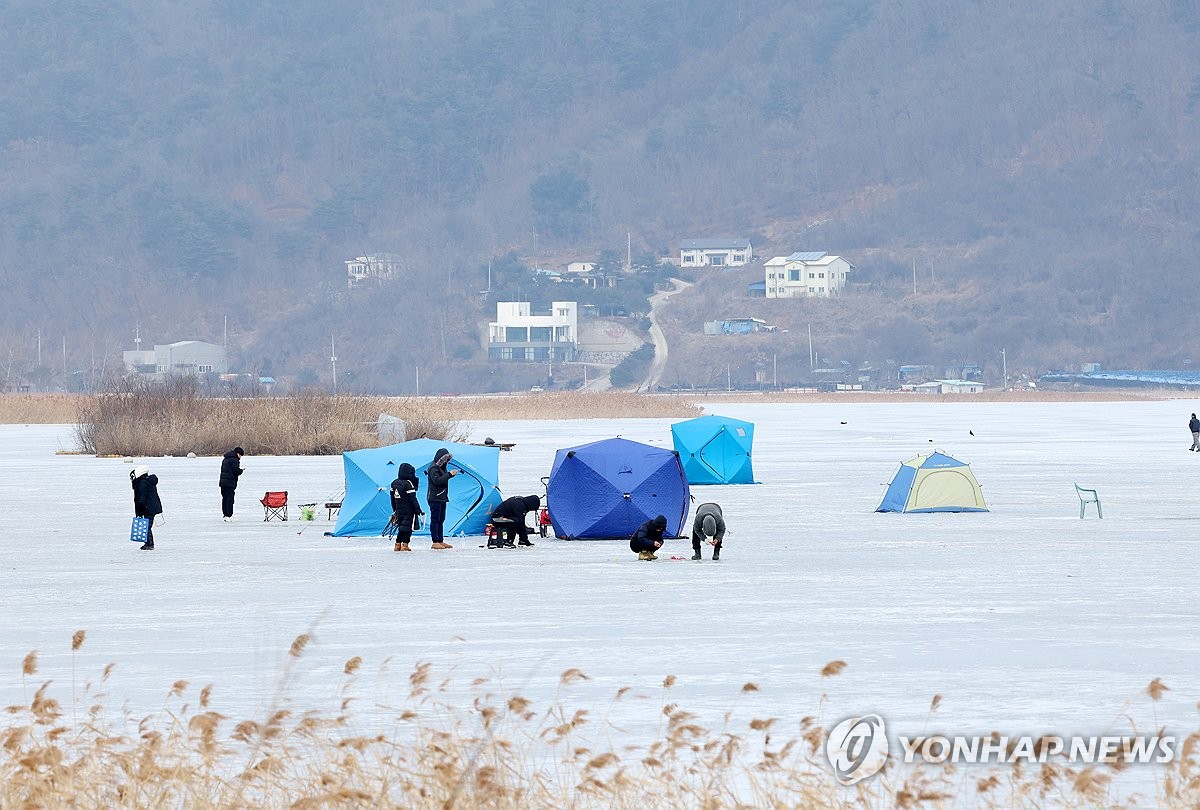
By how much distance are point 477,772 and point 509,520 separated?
61.0ft

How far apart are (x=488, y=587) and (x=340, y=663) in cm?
641

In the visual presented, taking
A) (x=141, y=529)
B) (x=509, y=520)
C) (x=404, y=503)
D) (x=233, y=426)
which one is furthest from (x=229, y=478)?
(x=233, y=426)

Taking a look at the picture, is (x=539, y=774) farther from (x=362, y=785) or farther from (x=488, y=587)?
(x=488, y=587)

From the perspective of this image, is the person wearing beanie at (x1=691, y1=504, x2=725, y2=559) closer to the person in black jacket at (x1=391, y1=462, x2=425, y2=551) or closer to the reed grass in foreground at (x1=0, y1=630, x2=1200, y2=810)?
the person in black jacket at (x1=391, y1=462, x2=425, y2=551)

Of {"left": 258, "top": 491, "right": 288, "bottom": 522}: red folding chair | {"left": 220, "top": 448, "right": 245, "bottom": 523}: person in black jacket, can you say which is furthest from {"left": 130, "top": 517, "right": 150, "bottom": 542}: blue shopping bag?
{"left": 258, "top": 491, "right": 288, "bottom": 522}: red folding chair

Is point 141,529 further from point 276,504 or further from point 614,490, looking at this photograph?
point 614,490

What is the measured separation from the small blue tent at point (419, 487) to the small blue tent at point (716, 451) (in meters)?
14.1

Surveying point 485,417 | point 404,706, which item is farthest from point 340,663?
point 485,417

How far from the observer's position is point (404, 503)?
92.8 ft

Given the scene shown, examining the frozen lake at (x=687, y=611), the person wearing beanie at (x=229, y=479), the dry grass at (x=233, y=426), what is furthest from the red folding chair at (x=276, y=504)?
the dry grass at (x=233, y=426)

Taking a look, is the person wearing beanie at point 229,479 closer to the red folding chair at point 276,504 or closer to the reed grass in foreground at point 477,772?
the red folding chair at point 276,504

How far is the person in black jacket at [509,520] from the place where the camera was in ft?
92.9

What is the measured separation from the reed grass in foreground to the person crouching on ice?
12.9m

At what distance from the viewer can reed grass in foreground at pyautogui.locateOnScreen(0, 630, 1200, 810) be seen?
9.93m
